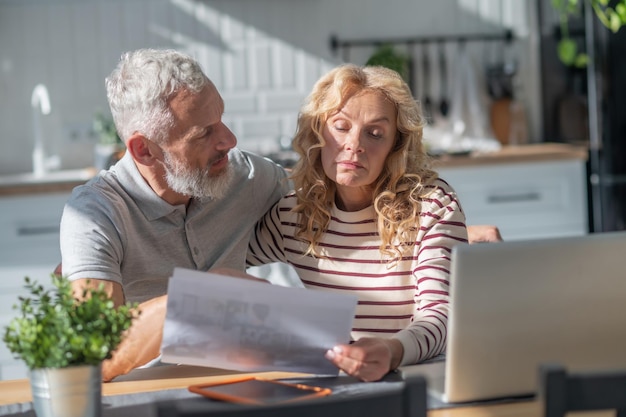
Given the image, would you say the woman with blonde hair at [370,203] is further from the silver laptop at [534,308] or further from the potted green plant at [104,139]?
the potted green plant at [104,139]

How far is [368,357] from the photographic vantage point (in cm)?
171

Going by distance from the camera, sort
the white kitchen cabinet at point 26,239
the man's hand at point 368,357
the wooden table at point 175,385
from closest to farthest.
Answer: the wooden table at point 175,385 → the man's hand at point 368,357 → the white kitchen cabinet at point 26,239

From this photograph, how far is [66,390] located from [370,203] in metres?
0.93

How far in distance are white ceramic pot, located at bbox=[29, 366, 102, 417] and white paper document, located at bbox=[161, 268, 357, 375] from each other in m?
0.19

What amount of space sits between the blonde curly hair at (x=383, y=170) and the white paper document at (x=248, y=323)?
18.7 inches

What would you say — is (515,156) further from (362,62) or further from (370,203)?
(370,203)

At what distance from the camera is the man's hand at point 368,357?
1.69 m

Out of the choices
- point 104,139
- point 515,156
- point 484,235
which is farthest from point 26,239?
point 484,235

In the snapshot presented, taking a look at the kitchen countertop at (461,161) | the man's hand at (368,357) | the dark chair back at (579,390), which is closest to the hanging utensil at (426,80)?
the kitchen countertop at (461,161)

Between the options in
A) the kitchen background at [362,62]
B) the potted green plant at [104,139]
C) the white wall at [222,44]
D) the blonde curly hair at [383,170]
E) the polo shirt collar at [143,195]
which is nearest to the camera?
the blonde curly hair at [383,170]

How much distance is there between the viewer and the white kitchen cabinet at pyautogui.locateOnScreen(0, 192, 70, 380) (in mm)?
3891

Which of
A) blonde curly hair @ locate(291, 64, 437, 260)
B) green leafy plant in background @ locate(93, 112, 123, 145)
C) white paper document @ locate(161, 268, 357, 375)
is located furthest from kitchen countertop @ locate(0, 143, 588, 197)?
white paper document @ locate(161, 268, 357, 375)

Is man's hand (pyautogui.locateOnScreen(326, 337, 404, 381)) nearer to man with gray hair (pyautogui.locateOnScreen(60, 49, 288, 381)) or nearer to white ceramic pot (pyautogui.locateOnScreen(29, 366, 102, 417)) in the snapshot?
white ceramic pot (pyautogui.locateOnScreen(29, 366, 102, 417))

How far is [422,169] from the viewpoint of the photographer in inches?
85.9
